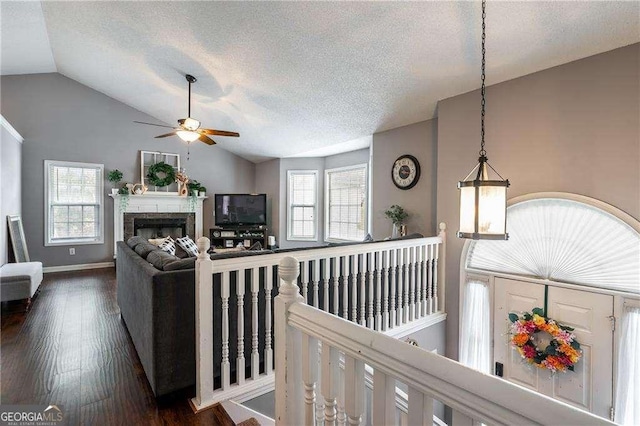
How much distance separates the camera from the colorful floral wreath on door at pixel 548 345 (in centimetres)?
278

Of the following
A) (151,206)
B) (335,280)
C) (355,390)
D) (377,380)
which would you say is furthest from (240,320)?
(151,206)

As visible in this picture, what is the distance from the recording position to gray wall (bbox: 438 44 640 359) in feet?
8.34

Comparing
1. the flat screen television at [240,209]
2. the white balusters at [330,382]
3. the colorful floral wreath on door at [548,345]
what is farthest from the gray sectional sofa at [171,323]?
the flat screen television at [240,209]

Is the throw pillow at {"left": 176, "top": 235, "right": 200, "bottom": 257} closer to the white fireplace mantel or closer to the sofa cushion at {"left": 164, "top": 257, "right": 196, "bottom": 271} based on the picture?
the white fireplace mantel

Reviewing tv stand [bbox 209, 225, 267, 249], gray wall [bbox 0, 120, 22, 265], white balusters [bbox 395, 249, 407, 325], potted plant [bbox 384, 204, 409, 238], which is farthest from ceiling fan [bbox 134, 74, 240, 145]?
tv stand [bbox 209, 225, 267, 249]

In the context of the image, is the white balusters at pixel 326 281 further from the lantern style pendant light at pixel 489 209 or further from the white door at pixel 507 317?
the white door at pixel 507 317

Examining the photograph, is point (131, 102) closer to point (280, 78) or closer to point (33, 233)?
point (33, 233)

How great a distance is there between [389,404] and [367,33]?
298 cm

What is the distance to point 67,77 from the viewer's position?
6008 mm

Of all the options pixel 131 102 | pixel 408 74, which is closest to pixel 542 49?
pixel 408 74

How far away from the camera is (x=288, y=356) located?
115 centimetres

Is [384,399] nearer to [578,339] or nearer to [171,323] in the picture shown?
[171,323]

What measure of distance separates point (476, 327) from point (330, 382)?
3.11 m

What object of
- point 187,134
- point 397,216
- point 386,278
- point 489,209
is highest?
point 187,134
